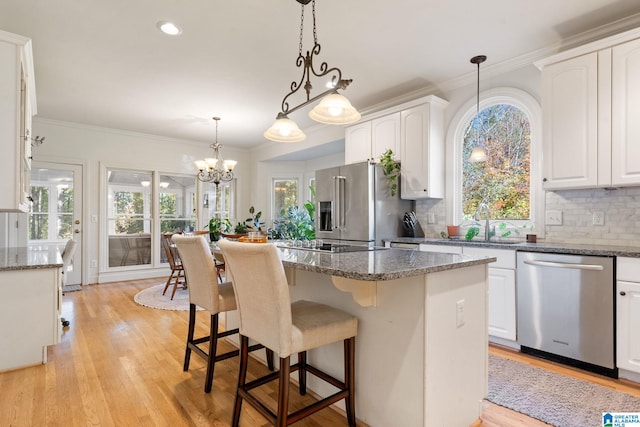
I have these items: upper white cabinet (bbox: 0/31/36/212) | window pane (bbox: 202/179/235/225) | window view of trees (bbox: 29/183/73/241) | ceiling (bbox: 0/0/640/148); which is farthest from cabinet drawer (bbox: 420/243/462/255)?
window view of trees (bbox: 29/183/73/241)

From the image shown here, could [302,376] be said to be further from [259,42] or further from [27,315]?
[259,42]

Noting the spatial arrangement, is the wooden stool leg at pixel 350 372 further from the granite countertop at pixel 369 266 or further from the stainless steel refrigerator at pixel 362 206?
the stainless steel refrigerator at pixel 362 206

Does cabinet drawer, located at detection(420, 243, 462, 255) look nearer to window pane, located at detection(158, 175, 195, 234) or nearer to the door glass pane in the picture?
window pane, located at detection(158, 175, 195, 234)

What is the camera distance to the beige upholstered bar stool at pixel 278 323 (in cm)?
145

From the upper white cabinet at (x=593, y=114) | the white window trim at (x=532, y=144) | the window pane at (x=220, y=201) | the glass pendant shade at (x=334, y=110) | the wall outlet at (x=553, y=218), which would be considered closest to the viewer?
the glass pendant shade at (x=334, y=110)

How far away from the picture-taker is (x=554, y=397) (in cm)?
204

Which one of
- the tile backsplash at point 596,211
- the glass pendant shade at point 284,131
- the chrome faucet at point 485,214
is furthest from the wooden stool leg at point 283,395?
the tile backsplash at point 596,211

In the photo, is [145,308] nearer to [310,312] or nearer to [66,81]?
[66,81]

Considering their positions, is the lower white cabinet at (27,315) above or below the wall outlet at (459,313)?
below

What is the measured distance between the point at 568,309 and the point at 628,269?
46cm

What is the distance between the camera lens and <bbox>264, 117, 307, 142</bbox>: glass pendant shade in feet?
7.53

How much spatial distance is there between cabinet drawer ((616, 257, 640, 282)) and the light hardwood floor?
2.29 feet

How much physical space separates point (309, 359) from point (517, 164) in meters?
2.73

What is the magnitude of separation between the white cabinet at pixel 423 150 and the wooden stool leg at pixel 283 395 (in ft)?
8.78
